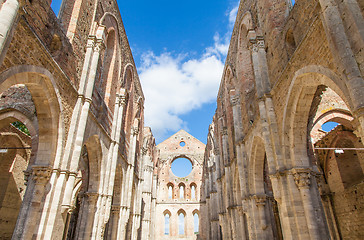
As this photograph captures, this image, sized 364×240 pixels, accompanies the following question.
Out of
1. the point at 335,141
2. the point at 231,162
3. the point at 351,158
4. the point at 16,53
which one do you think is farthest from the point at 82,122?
the point at 351,158

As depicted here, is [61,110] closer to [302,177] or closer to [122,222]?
[302,177]

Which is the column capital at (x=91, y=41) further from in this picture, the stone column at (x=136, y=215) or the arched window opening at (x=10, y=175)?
the stone column at (x=136, y=215)

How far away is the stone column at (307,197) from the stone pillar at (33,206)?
7.26m

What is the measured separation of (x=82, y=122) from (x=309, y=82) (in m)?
7.31

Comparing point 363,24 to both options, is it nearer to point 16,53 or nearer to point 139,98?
point 16,53

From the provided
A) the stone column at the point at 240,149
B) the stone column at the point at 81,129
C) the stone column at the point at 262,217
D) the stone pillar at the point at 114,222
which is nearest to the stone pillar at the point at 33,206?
the stone column at the point at 81,129

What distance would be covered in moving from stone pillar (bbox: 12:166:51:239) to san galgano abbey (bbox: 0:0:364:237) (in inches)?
1.1

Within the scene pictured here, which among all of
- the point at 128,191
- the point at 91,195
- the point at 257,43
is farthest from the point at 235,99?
the point at 91,195

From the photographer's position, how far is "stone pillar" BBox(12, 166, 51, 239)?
6.39m

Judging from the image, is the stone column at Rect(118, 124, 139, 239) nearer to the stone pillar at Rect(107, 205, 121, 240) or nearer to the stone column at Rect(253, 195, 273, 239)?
the stone pillar at Rect(107, 205, 121, 240)

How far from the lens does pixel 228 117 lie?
17203 millimetres

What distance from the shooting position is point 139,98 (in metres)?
21.1

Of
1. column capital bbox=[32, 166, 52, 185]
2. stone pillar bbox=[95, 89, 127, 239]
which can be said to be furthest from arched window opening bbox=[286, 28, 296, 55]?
stone pillar bbox=[95, 89, 127, 239]

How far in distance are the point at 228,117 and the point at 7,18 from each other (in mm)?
14136
